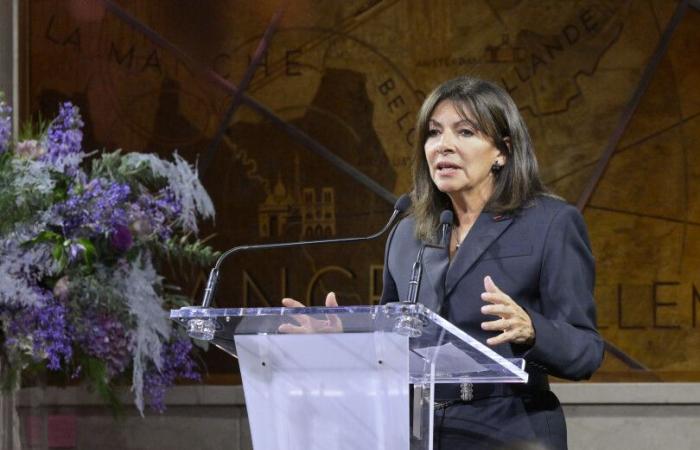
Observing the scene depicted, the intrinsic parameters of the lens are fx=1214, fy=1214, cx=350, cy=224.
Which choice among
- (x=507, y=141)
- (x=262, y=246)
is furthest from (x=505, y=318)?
(x=507, y=141)

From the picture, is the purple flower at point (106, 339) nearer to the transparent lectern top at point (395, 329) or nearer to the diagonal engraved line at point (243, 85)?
the transparent lectern top at point (395, 329)

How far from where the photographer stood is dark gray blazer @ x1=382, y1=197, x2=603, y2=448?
2.30m

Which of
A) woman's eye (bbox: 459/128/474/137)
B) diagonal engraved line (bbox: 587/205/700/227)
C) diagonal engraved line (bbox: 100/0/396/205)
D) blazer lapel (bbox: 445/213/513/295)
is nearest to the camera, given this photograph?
blazer lapel (bbox: 445/213/513/295)

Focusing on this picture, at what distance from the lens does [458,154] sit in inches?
98.8

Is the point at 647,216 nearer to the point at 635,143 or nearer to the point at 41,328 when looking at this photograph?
the point at 635,143

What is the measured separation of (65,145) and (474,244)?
1.51 meters

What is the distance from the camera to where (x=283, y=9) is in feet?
17.6

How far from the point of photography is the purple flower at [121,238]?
11.4ft

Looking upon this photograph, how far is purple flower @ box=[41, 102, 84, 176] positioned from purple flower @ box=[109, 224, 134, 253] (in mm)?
204

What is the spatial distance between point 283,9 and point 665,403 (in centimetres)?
234

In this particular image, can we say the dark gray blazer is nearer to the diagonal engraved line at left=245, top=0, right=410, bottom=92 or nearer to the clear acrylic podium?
the clear acrylic podium

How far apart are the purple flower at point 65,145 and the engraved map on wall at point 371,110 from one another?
1.84 metres

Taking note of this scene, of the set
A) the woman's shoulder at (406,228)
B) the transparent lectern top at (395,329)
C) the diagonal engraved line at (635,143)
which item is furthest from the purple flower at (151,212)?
the diagonal engraved line at (635,143)

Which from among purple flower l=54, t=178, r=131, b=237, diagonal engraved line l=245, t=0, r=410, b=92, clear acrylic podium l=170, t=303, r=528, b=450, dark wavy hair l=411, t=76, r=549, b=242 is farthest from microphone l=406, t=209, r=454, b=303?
diagonal engraved line l=245, t=0, r=410, b=92
